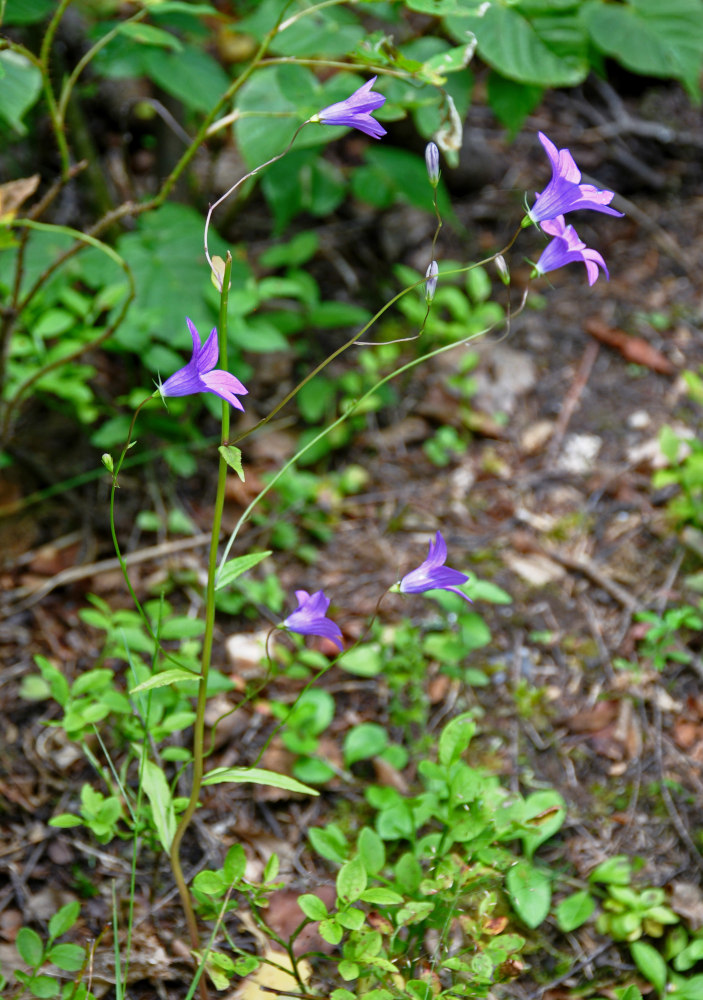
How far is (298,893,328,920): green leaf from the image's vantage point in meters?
1.17

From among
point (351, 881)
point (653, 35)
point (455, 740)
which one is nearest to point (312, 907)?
point (351, 881)

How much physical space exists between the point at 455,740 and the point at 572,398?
1.60m

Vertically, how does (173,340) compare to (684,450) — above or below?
above

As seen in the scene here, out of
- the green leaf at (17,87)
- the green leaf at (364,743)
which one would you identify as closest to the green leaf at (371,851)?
the green leaf at (364,743)

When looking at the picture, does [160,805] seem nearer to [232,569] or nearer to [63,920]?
[63,920]

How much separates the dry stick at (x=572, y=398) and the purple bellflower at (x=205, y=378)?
1742 mm

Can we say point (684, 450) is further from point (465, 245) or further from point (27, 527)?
point (27, 527)

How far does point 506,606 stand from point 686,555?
54cm

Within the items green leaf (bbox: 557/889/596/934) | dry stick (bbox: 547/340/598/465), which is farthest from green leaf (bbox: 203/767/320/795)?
dry stick (bbox: 547/340/598/465)

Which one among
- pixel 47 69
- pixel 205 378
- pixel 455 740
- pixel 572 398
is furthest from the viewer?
pixel 572 398

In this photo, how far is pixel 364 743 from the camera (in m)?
1.69

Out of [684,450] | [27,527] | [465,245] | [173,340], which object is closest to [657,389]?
[684,450]

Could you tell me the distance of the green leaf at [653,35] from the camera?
2240 mm

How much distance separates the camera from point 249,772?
1.11 metres
